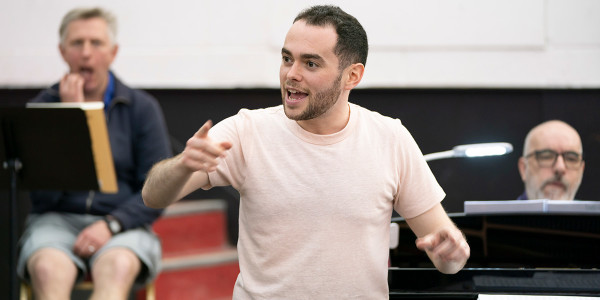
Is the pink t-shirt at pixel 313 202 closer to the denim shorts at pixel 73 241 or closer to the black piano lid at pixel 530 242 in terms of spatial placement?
the black piano lid at pixel 530 242

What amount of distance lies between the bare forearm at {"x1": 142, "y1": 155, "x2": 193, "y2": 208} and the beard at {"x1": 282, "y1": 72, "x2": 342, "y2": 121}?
0.34 m

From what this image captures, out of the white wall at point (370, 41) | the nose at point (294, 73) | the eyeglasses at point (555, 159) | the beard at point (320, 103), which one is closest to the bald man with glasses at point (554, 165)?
the eyeglasses at point (555, 159)

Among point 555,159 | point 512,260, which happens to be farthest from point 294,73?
point 555,159

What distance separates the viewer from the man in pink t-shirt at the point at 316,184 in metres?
2.17

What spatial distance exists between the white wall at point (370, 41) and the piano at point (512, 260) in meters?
2.59

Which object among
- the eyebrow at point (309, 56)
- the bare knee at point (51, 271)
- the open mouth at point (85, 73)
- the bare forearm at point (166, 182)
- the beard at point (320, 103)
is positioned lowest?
the bare knee at point (51, 271)

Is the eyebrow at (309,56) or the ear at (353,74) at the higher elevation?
the eyebrow at (309,56)

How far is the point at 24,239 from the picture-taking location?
3.73 metres

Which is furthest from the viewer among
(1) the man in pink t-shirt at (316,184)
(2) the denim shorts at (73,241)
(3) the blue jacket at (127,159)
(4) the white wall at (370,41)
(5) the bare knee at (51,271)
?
(4) the white wall at (370,41)

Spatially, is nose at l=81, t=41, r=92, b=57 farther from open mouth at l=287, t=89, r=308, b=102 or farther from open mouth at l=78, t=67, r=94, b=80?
open mouth at l=287, t=89, r=308, b=102

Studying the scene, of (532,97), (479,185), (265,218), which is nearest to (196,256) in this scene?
(479,185)

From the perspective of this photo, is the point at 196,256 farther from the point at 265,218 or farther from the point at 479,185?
the point at 265,218

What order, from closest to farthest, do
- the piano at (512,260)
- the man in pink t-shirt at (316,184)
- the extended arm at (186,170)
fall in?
the extended arm at (186,170) < the man in pink t-shirt at (316,184) < the piano at (512,260)

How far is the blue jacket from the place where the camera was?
12.5 feet
